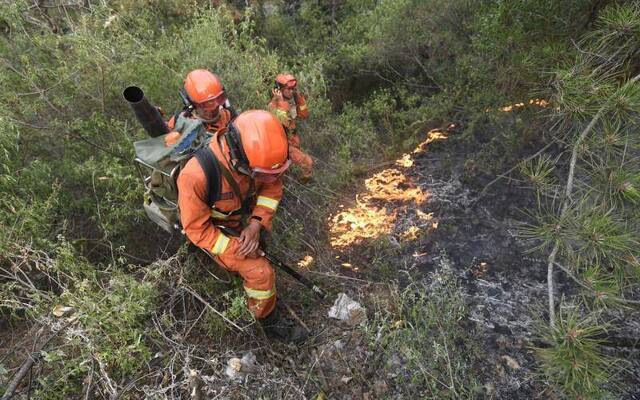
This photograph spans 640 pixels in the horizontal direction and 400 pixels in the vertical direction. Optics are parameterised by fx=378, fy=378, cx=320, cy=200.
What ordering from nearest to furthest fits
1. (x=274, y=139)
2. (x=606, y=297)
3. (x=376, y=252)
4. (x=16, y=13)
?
(x=606, y=297) → (x=274, y=139) → (x=16, y=13) → (x=376, y=252)

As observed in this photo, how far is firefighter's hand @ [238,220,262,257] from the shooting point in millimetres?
3053

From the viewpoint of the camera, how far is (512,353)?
130 inches

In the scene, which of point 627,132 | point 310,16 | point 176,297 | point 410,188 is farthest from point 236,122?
point 310,16

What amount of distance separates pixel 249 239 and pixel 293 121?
116 inches

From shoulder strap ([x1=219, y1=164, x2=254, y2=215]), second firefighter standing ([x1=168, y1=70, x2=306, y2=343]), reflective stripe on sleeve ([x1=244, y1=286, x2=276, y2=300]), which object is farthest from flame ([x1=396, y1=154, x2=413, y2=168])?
reflective stripe on sleeve ([x1=244, y1=286, x2=276, y2=300])

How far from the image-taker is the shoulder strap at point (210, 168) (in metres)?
2.79

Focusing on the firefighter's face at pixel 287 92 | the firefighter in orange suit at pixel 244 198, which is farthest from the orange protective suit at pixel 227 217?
the firefighter's face at pixel 287 92

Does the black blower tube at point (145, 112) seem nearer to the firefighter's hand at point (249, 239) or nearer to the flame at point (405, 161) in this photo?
the firefighter's hand at point (249, 239)

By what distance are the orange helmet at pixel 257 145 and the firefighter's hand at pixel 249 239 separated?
20.8 inches

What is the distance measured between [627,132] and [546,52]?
1.71 m

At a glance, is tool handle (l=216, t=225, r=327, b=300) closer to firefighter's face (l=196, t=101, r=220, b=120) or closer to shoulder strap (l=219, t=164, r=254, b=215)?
shoulder strap (l=219, t=164, r=254, b=215)

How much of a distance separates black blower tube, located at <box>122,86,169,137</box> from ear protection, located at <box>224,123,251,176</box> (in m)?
1.20

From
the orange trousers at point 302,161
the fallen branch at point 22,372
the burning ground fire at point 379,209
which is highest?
the fallen branch at point 22,372

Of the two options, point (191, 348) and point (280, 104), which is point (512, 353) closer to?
point (191, 348)
